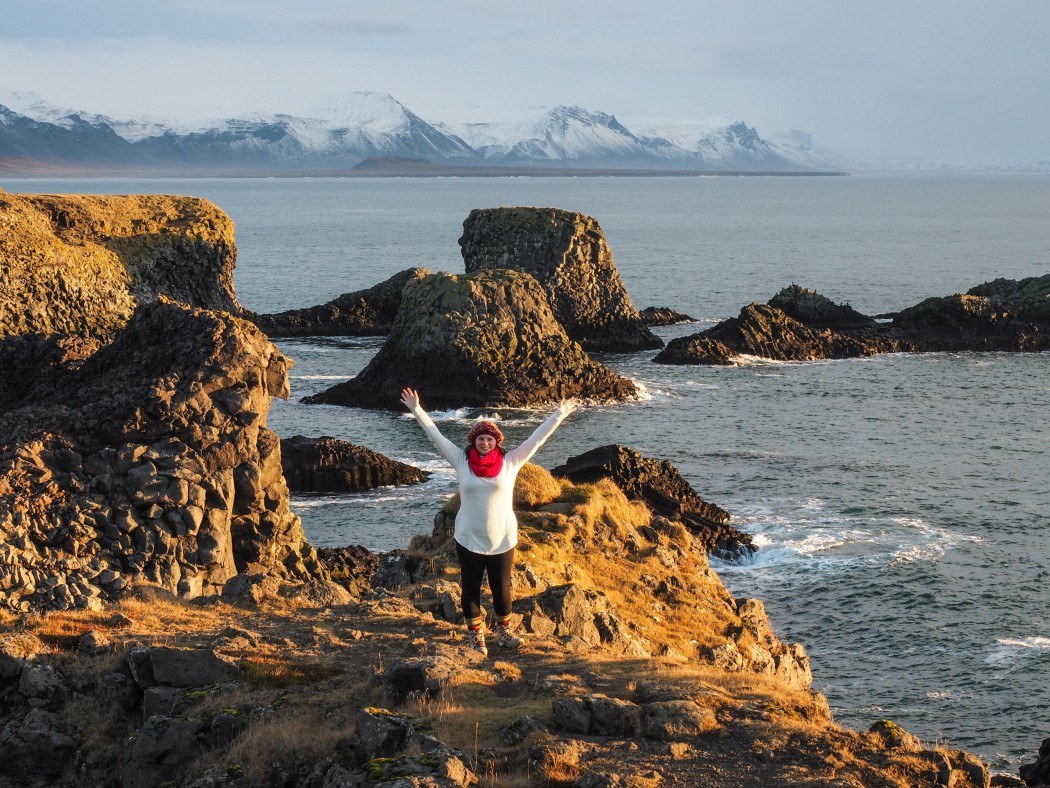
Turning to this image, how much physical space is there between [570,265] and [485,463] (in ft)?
252

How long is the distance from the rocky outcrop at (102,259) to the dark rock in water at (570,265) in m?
19.6

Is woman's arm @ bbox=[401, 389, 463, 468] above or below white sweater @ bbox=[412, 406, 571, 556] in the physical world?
above

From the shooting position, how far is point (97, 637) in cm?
1725

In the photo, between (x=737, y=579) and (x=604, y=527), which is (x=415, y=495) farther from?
(x=604, y=527)

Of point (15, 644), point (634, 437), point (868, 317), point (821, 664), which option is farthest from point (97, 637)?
point (868, 317)

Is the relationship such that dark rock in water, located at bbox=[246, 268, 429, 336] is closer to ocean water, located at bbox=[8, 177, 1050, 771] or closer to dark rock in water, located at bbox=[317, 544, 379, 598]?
ocean water, located at bbox=[8, 177, 1050, 771]

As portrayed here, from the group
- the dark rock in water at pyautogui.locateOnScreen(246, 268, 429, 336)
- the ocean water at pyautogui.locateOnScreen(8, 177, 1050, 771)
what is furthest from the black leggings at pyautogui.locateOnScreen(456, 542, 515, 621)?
the dark rock in water at pyautogui.locateOnScreen(246, 268, 429, 336)

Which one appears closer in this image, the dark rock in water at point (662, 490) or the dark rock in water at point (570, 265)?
the dark rock in water at point (662, 490)

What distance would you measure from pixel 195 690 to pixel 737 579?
27003mm

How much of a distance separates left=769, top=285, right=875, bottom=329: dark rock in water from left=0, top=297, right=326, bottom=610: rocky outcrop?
7059 centimetres

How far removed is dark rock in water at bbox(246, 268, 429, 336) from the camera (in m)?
96.6

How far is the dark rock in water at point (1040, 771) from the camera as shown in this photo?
2198cm

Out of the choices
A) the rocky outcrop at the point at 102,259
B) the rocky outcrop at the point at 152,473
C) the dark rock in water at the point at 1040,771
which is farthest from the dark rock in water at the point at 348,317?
the dark rock in water at the point at 1040,771

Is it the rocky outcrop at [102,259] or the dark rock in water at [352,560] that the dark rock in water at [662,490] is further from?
the rocky outcrop at [102,259]
